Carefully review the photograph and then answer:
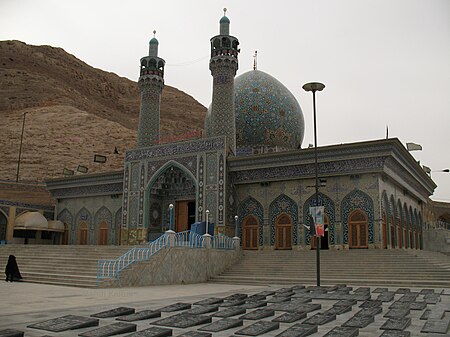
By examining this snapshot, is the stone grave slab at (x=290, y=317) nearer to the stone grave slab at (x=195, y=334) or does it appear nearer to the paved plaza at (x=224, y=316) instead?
the paved plaza at (x=224, y=316)

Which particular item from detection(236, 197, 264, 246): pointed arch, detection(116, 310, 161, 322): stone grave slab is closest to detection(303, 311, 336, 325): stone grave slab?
detection(116, 310, 161, 322): stone grave slab

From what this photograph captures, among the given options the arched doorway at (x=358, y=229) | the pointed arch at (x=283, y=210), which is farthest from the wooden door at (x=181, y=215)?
the arched doorway at (x=358, y=229)

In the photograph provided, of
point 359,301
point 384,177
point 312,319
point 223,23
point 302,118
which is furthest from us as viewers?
point 302,118

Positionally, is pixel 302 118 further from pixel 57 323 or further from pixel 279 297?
pixel 57 323

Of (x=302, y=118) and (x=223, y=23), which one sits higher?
(x=223, y=23)

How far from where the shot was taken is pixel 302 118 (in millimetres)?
24734

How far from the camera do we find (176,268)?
14219mm

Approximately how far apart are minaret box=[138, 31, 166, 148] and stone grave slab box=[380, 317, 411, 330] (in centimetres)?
1766

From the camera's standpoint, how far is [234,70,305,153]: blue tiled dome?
901 inches

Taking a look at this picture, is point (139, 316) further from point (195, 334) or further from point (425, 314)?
point (425, 314)

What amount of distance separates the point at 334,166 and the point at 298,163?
4.60 ft

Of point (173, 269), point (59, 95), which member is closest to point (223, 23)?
point (173, 269)

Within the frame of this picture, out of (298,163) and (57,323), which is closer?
(57,323)

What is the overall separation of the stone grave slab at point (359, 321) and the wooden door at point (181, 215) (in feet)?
52.0
